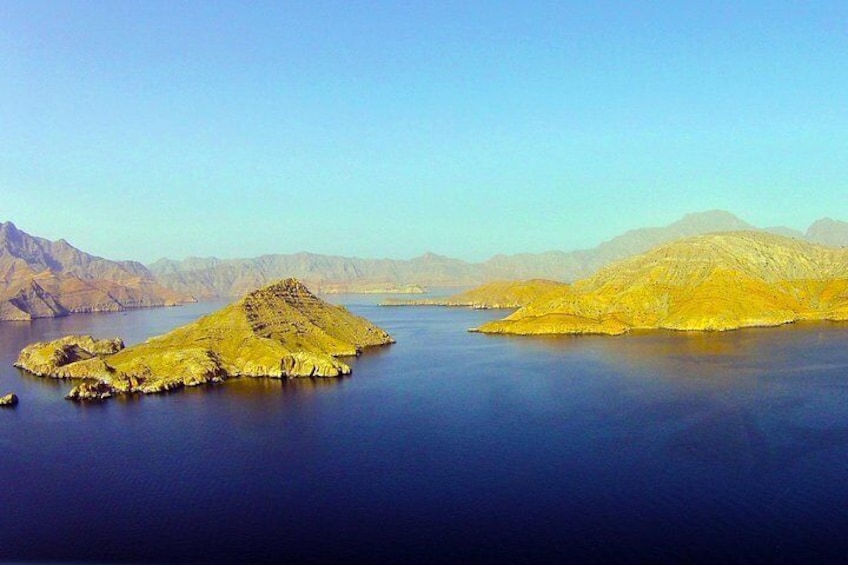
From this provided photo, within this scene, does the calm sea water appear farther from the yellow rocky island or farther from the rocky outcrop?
the yellow rocky island

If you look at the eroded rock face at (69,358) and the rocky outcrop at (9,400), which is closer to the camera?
the rocky outcrop at (9,400)

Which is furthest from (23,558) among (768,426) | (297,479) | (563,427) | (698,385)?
(698,385)

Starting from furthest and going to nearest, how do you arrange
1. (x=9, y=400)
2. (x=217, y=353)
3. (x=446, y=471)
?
(x=217, y=353) → (x=9, y=400) → (x=446, y=471)

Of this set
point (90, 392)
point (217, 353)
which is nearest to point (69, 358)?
point (217, 353)

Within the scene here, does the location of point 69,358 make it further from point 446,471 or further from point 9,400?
point 446,471

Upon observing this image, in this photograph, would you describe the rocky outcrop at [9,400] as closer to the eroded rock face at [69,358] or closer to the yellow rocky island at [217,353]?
the yellow rocky island at [217,353]

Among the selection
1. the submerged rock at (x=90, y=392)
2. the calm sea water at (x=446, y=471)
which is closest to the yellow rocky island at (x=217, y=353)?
the submerged rock at (x=90, y=392)
